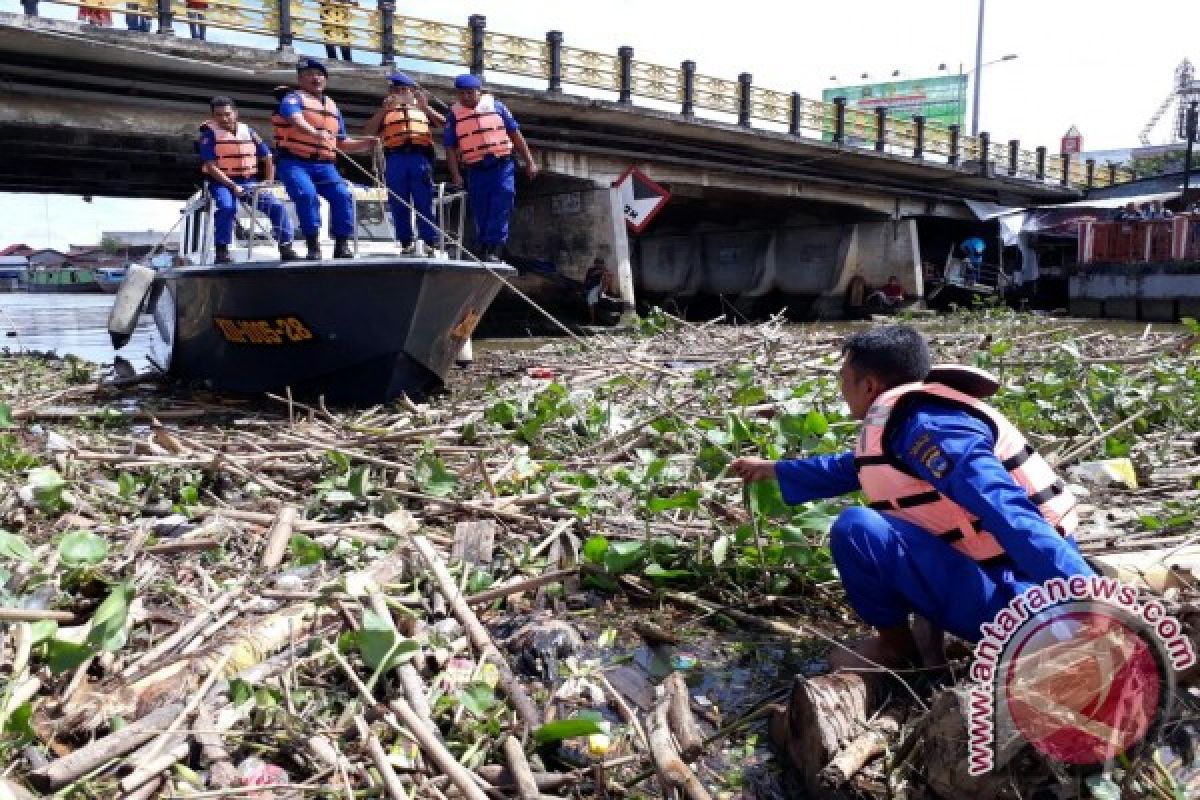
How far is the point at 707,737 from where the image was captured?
9.21 feet

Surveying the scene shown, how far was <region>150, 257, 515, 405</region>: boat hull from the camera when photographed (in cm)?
786

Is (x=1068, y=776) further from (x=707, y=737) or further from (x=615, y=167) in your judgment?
(x=615, y=167)

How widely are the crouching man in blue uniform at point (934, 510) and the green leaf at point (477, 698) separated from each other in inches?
41.1

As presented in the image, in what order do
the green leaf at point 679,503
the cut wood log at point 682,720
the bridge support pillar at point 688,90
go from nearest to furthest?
the cut wood log at point 682,720 → the green leaf at point 679,503 → the bridge support pillar at point 688,90

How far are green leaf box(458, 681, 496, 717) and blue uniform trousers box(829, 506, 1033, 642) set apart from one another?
3.59 ft

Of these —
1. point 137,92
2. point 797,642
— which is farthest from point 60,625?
point 137,92

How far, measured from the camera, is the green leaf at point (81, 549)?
3117mm

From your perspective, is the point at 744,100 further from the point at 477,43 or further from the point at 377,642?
the point at 377,642

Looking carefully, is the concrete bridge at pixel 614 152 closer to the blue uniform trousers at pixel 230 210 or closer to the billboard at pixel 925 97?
the blue uniform trousers at pixel 230 210

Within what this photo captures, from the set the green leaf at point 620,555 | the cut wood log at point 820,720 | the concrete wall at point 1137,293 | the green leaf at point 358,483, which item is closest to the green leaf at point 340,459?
the green leaf at point 358,483

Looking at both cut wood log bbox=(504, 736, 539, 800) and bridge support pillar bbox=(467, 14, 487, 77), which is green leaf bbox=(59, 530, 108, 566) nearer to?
cut wood log bbox=(504, 736, 539, 800)

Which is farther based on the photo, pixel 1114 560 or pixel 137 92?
pixel 137 92

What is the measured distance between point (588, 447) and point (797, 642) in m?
2.36

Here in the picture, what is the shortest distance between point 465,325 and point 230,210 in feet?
7.77
